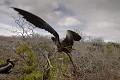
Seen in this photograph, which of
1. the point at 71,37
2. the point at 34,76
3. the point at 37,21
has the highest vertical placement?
the point at 37,21

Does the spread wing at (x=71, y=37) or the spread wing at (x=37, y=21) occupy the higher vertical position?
the spread wing at (x=37, y=21)

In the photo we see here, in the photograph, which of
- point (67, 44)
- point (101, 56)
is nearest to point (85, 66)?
point (101, 56)

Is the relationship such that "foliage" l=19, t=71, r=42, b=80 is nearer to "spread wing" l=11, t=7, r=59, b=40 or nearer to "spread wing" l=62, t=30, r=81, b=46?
"spread wing" l=62, t=30, r=81, b=46

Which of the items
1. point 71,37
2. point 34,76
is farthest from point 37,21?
point 34,76

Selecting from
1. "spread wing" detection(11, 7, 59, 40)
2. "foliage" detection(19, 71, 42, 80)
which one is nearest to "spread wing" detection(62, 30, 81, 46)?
"spread wing" detection(11, 7, 59, 40)

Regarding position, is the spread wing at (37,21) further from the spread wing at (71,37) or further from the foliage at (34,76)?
the foliage at (34,76)

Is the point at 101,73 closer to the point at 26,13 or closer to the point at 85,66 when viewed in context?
the point at 85,66

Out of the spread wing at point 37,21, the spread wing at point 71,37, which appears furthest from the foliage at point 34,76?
the spread wing at point 37,21

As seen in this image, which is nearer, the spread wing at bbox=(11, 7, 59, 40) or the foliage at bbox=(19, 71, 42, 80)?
the spread wing at bbox=(11, 7, 59, 40)

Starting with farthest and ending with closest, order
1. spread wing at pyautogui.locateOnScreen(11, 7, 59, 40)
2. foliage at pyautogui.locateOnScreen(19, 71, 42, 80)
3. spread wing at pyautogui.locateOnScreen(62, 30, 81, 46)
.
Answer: foliage at pyautogui.locateOnScreen(19, 71, 42, 80) → spread wing at pyautogui.locateOnScreen(62, 30, 81, 46) → spread wing at pyautogui.locateOnScreen(11, 7, 59, 40)

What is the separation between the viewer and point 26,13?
3324mm

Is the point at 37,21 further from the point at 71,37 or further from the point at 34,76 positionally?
the point at 34,76

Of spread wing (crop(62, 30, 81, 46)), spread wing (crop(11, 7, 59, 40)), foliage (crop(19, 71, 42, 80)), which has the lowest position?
foliage (crop(19, 71, 42, 80))

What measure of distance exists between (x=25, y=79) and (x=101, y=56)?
10460mm
